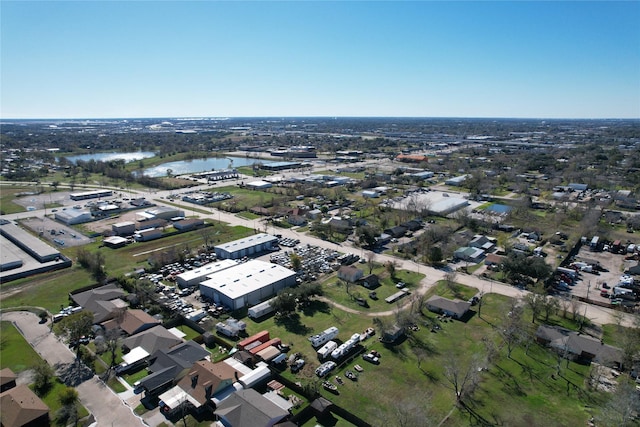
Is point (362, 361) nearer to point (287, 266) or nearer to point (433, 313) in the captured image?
point (433, 313)

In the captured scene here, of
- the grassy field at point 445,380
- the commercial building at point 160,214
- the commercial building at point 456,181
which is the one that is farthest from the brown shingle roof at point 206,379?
the commercial building at point 456,181

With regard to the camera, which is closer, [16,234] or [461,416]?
[461,416]

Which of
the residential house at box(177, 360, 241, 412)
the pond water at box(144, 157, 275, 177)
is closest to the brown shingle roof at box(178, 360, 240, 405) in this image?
the residential house at box(177, 360, 241, 412)

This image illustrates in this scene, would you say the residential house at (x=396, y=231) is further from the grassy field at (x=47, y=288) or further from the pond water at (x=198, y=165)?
the pond water at (x=198, y=165)

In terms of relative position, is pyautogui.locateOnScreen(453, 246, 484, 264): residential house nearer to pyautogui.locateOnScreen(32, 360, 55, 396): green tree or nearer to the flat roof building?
pyautogui.locateOnScreen(32, 360, 55, 396): green tree

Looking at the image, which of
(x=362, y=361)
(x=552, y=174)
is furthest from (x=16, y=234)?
(x=552, y=174)

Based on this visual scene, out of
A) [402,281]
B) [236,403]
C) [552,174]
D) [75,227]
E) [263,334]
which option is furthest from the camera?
[552,174]

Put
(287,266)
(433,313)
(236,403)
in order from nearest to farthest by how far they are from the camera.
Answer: (236,403)
(433,313)
(287,266)
